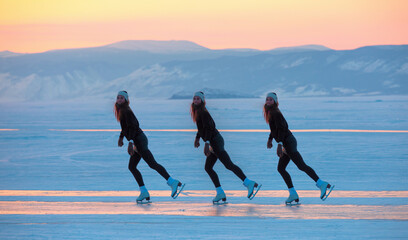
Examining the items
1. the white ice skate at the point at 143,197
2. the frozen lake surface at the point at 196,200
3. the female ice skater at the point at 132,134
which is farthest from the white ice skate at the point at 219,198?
the white ice skate at the point at 143,197

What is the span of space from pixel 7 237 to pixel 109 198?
2.63 metres

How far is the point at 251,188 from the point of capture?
8.44 metres

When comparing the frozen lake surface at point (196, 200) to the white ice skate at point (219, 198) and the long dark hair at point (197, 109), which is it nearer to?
the white ice skate at point (219, 198)

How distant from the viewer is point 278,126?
804cm

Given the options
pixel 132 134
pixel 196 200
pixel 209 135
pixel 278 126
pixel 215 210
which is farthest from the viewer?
pixel 196 200

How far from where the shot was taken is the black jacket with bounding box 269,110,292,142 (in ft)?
26.4

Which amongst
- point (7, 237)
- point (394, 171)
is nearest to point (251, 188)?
point (7, 237)

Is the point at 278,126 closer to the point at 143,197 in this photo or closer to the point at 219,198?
the point at 219,198

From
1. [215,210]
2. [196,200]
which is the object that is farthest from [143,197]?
[215,210]

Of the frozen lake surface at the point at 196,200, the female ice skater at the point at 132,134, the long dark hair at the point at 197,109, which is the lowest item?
the frozen lake surface at the point at 196,200

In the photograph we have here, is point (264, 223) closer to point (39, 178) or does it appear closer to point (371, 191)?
point (371, 191)

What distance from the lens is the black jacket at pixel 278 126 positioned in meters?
8.04

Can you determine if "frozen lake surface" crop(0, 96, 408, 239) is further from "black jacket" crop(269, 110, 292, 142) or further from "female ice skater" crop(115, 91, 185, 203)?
"black jacket" crop(269, 110, 292, 142)

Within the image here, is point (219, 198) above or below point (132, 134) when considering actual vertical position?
below
